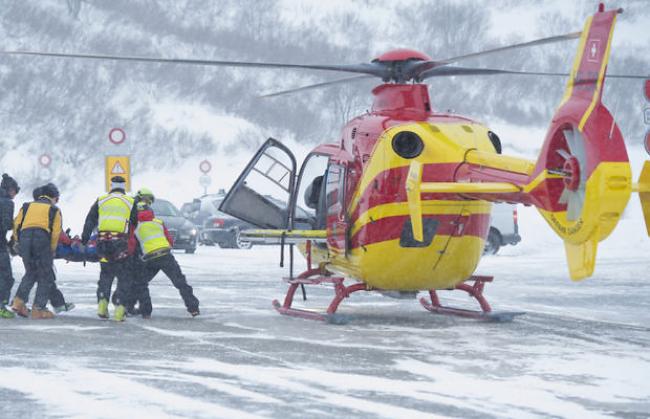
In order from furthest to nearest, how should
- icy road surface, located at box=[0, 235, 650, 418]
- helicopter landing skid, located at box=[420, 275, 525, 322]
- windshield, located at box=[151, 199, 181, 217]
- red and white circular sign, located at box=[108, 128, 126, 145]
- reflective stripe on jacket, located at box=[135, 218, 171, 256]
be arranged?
windshield, located at box=[151, 199, 181, 217] < red and white circular sign, located at box=[108, 128, 126, 145] < reflective stripe on jacket, located at box=[135, 218, 171, 256] < helicopter landing skid, located at box=[420, 275, 525, 322] < icy road surface, located at box=[0, 235, 650, 418]

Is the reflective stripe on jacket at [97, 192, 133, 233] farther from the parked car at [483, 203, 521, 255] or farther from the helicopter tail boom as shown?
the parked car at [483, 203, 521, 255]

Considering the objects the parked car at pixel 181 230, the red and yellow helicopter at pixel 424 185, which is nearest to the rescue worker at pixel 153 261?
the red and yellow helicopter at pixel 424 185

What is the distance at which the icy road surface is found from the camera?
7512 mm

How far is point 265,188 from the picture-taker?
14234 mm

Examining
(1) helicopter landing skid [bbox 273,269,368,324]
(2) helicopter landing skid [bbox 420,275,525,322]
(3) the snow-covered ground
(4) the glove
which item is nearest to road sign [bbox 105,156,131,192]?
(3) the snow-covered ground

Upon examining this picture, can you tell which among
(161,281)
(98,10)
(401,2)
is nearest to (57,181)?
(98,10)

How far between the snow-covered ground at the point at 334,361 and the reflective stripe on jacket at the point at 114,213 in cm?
114

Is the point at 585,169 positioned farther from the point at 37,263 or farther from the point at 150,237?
the point at 37,263

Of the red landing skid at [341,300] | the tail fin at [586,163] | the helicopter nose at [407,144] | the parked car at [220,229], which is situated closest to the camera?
the tail fin at [586,163]

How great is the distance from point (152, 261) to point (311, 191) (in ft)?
7.66

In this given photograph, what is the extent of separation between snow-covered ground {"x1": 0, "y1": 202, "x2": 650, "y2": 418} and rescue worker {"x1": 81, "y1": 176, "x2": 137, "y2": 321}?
1.22 ft

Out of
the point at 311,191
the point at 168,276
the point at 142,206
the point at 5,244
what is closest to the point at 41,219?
the point at 5,244

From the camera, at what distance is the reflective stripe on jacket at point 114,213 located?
13367 millimetres

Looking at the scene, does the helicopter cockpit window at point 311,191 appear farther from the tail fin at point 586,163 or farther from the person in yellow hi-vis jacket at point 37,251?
the tail fin at point 586,163
